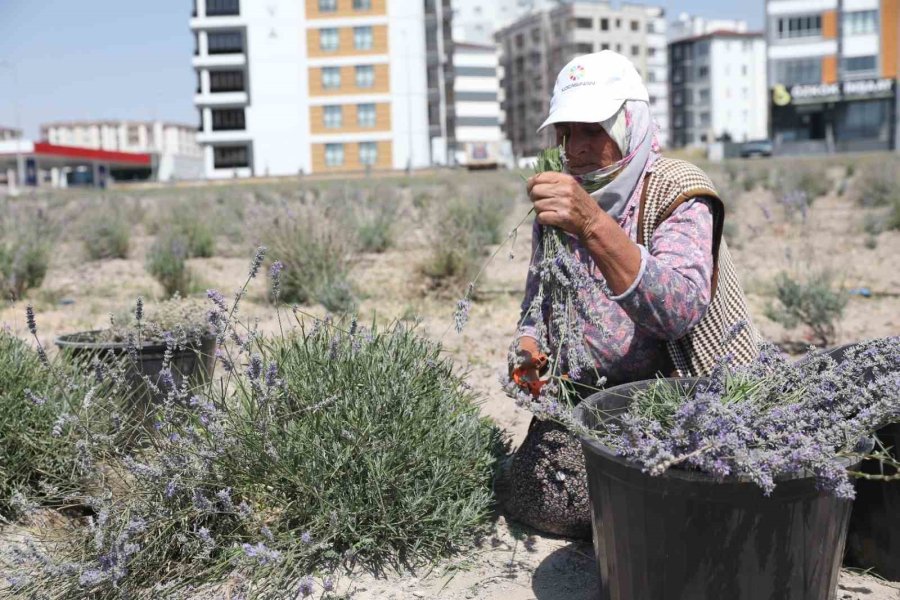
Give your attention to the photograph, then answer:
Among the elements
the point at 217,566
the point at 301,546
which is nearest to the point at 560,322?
the point at 301,546

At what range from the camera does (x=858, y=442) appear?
1.95m

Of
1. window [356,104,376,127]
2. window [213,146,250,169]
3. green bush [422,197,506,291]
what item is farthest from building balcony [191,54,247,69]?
green bush [422,197,506,291]

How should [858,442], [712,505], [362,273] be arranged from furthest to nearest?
[362,273]
[858,442]
[712,505]

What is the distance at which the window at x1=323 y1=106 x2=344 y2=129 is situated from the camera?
5288 cm

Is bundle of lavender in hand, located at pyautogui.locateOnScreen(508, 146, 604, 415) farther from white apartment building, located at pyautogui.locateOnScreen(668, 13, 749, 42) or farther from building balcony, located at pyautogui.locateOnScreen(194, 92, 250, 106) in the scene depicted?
white apartment building, located at pyautogui.locateOnScreen(668, 13, 749, 42)

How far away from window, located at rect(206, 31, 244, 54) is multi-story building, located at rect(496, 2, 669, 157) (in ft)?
98.4

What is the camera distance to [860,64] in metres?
51.9

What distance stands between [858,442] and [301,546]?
1429mm

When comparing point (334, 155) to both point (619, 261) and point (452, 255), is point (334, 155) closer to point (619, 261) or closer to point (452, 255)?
point (452, 255)

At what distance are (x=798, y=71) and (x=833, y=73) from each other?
194 centimetres

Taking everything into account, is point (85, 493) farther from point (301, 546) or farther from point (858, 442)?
point (858, 442)

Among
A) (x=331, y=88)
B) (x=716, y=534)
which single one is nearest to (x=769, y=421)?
(x=716, y=534)

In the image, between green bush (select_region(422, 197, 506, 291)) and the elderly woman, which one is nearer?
the elderly woman

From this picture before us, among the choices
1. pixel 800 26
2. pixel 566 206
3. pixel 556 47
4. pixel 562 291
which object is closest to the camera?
pixel 566 206
